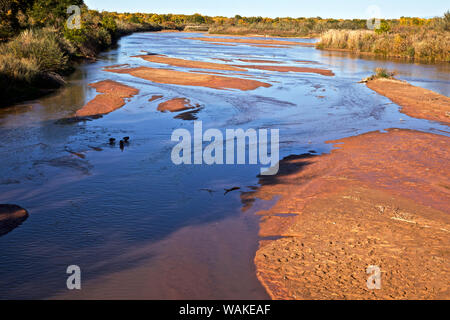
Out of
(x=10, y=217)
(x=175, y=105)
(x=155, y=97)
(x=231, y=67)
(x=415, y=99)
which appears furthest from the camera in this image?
(x=231, y=67)

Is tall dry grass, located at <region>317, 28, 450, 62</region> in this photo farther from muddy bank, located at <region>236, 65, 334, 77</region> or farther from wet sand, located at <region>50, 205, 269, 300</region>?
wet sand, located at <region>50, 205, 269, 300</region>

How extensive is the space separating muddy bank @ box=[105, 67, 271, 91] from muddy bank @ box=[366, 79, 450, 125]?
20.1 feet

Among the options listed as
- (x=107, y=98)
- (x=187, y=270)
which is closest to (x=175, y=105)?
(x=107, y=98)

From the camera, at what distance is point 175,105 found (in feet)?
52.1

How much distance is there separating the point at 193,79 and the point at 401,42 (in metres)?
26.3

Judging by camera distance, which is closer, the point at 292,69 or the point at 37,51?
the point at 37,51

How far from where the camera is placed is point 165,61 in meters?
31.2

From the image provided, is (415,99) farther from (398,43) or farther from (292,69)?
(398,43)

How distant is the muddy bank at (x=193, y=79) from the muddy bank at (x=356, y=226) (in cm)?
1150

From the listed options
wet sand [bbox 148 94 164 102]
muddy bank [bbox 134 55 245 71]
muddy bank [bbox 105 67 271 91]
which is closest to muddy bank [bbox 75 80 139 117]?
wet sand [bbox 148 94 164 102]

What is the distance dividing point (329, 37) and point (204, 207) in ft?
154
